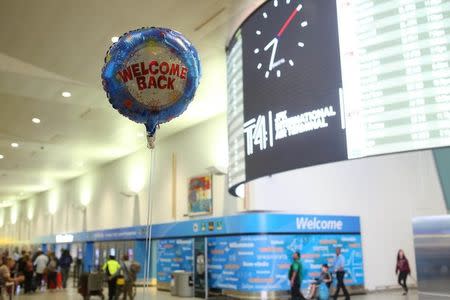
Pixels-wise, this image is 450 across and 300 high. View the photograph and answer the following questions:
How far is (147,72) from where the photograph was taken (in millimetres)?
3588

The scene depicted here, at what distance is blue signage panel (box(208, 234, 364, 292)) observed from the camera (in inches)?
501

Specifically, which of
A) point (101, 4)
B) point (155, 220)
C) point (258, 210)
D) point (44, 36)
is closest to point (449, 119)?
point (101, 4)

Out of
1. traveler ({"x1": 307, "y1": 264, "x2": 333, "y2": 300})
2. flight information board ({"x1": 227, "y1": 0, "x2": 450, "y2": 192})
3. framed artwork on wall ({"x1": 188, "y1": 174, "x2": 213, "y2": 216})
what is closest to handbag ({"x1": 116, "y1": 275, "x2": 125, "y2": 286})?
framed artwork on wall ({"x1": 188, "y1": 174, "x2": 213, "y2": 216})

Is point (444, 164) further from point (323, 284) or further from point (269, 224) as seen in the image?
point (269, 224)

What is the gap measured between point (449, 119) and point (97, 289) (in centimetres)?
1246

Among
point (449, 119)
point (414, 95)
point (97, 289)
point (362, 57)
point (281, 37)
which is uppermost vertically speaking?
point (281, 37)

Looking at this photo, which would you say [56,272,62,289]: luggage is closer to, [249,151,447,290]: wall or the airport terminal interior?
the airport terminal interior

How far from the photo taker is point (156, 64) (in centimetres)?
360

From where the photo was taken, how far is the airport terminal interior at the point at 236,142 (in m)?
3.34

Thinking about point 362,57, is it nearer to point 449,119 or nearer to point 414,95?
point 414,95

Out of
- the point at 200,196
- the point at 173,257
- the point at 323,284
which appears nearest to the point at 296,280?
the point at 323,284

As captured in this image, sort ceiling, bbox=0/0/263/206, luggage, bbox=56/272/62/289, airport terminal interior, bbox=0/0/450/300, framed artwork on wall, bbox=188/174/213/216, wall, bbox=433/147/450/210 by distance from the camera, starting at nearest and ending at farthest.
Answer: airport terminal interior, bbox=0/0/450/300
ceiling, bbox=0/0/263/206
wall, bbox=433/147/450/210
framed artwork on wall, bbox=188/174/213/216
luggage, bbox=56/272/62/289

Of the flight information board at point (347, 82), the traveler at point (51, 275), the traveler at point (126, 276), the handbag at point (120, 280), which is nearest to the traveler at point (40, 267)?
the traveler at point (51, 275)

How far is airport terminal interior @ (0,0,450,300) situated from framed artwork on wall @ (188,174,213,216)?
0.22ft
